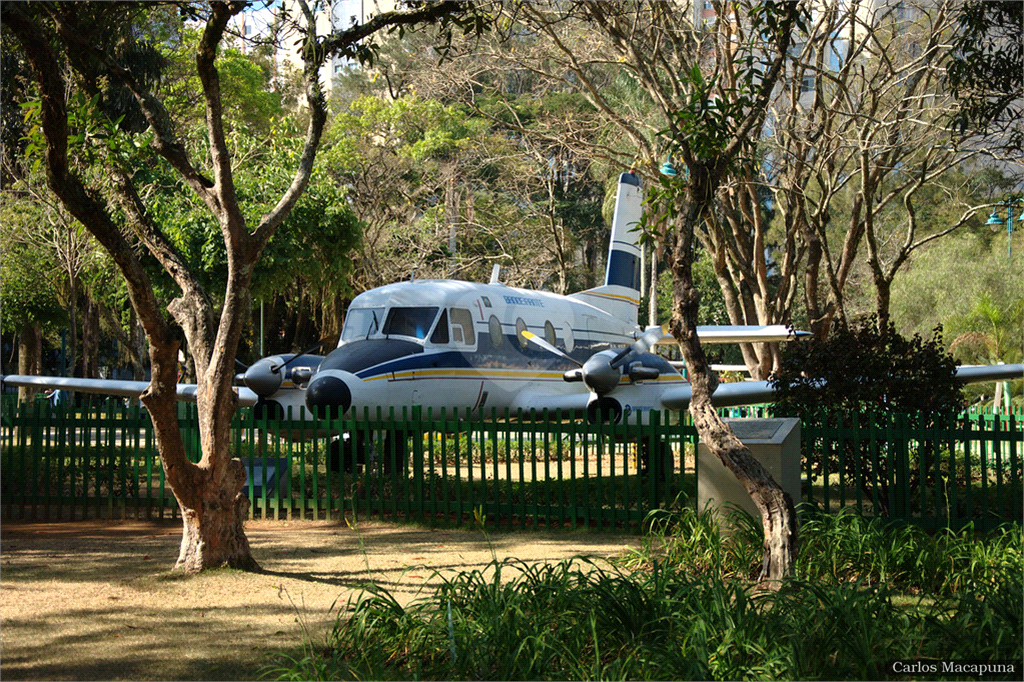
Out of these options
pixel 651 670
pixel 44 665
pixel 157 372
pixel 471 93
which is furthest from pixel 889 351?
pixel 471 93

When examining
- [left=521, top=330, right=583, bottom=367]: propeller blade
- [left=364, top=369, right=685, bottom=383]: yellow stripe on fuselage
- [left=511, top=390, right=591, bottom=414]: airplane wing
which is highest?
[left=521, top=330, right=583, bottom=367]: propeller blade

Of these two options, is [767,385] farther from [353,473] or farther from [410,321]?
[353,473]

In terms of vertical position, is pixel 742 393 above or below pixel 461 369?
below

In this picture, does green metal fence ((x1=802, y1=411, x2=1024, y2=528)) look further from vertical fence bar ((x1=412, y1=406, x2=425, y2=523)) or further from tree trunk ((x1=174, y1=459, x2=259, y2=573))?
tree trunk ((x1=174, y1=459, x2=259, y2=573))

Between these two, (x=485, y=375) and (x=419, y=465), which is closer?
(x=419, y=465)

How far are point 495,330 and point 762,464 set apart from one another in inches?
286

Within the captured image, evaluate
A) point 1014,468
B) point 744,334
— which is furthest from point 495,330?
point 1014,468

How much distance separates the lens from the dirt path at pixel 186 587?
5527mm

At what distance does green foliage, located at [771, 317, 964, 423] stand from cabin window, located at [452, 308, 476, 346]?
5.27 m

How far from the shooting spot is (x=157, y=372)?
7.63 meters

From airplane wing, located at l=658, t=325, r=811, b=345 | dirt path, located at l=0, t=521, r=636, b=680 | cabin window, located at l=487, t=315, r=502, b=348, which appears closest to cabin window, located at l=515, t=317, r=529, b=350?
cabin window, located at l=487, t=315, r=502, b=348

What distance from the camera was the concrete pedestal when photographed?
324 inches

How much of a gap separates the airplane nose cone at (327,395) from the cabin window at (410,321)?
76.6 inches

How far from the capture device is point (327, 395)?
38.1ft
